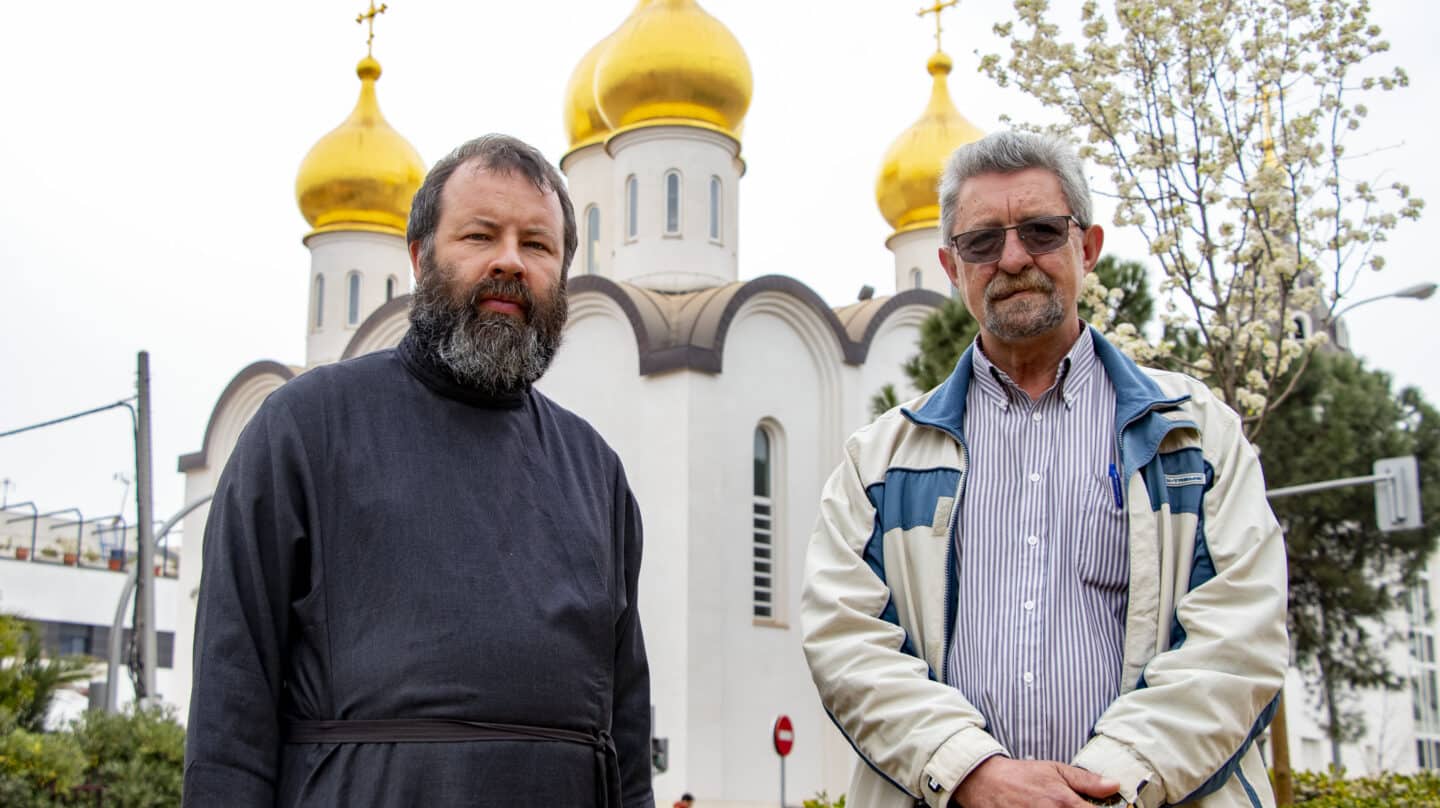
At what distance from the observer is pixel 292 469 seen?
315 centimetres

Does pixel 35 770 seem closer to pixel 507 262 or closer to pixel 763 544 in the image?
pixel 507 262

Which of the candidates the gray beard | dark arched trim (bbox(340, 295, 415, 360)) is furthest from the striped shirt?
dark arched trim (bbox(340, 295, 415, 360))

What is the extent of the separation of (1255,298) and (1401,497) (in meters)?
5.52

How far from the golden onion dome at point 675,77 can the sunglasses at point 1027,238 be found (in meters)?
19.8

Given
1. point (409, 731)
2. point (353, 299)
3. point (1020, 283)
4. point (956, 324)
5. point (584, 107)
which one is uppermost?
point (584, 107)

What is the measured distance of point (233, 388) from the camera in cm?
2664

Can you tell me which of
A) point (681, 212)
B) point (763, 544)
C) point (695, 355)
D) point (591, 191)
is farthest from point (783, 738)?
point (591, 191)

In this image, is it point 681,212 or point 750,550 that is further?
point 681,212

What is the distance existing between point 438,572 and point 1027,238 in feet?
4.66

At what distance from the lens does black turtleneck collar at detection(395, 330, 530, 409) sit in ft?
11.2

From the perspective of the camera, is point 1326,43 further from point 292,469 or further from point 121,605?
point 121,605

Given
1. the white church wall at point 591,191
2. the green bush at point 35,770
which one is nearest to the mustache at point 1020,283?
the green bush at point 35,770

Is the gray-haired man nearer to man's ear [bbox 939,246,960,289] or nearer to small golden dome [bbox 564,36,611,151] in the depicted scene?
man's ear [bbox 939,246,960,289]

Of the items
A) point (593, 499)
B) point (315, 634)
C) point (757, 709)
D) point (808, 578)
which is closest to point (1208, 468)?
point (808, 578)
